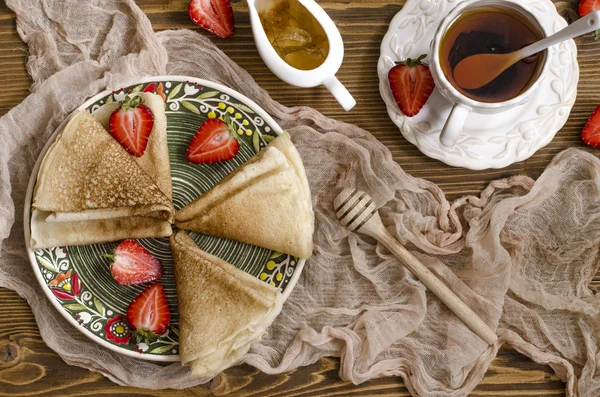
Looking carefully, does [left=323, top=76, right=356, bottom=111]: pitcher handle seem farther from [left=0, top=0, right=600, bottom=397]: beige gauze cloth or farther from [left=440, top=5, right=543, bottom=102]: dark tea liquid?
[left=440, top=5, right=543, bottom=102]: dark tea liquid

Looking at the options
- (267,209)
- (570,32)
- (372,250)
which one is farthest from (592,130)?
(267,209)

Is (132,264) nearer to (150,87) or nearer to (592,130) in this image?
(150,87)

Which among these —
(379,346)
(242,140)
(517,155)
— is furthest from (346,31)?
(379,346)

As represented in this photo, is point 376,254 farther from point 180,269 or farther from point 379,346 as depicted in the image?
point 180,269

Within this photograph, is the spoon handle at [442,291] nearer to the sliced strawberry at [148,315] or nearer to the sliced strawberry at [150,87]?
the sliced strawberry at [148,315]

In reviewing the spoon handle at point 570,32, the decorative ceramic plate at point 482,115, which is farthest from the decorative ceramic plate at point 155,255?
the spoon handle at point 570,32
